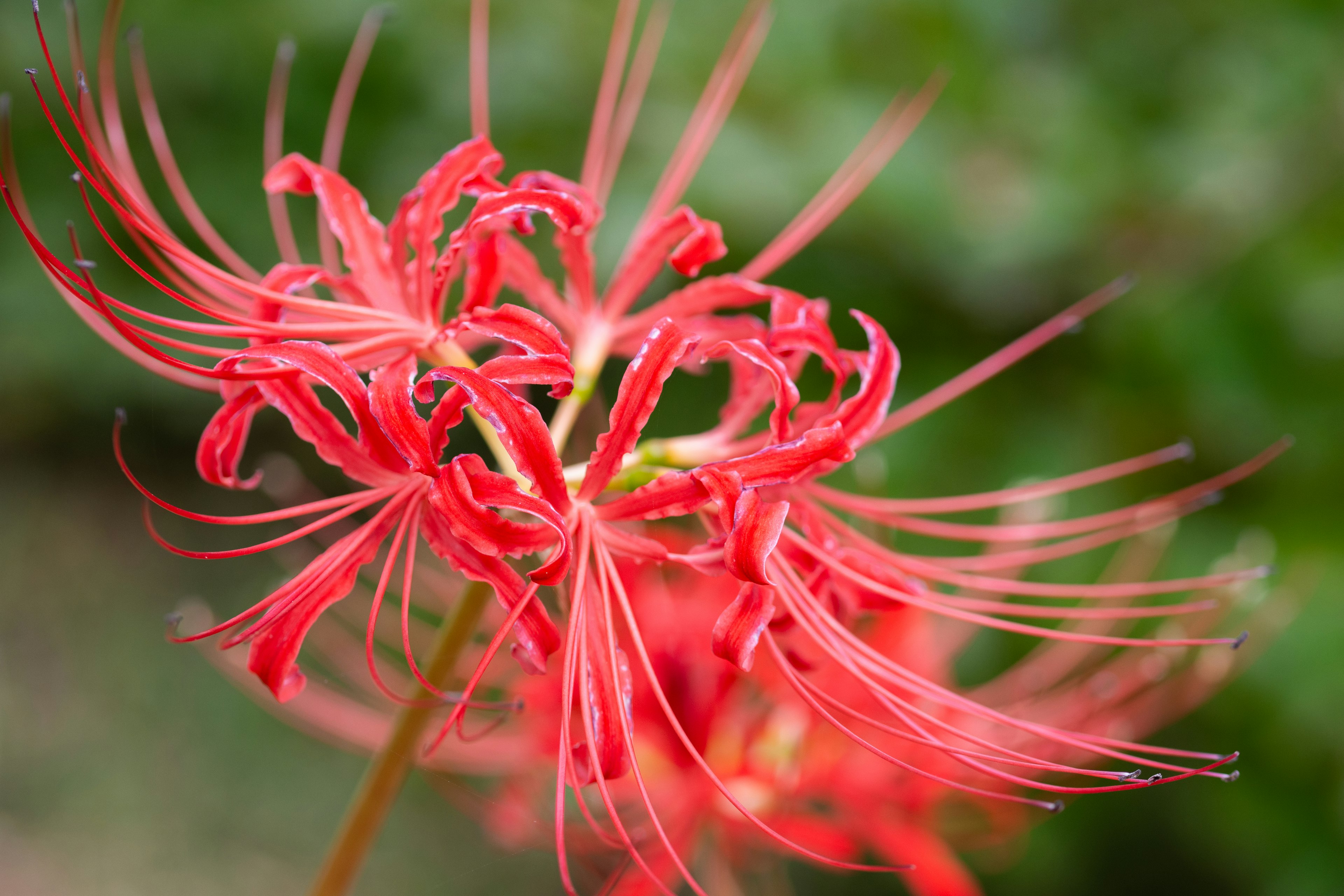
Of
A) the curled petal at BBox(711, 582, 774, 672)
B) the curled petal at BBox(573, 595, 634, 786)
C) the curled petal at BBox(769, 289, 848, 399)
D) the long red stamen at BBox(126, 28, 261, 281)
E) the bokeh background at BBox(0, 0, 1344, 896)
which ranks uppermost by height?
the long red stamen at BBox(126, 28, 261, 281)

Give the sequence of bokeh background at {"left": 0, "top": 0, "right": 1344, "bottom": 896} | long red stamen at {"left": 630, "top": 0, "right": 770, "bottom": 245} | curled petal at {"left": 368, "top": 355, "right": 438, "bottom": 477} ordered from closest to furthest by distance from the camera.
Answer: curled petal at {"left": 368, "top": 355, "right": 438, "bottom": 477}, long red stamen at {"left": 630, "top": 0, "right": 770, "bottom": 245}, bokeh background at {"left": 0, "top": 0, "right": 1344, "bottom": 896}

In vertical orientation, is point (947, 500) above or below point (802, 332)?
below

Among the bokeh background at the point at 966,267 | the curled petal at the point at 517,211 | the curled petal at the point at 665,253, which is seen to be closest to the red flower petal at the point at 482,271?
the curled petal at the point at 517,211

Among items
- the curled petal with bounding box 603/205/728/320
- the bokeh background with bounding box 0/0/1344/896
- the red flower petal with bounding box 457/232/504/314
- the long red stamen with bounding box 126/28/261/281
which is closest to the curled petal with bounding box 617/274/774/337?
the curled petal with bounding box 603/205/728/320

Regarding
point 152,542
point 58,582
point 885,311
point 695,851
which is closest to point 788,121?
point 885,311

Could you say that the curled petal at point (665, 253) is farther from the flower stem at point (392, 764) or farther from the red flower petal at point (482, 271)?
the flower stem at point (392, 764)

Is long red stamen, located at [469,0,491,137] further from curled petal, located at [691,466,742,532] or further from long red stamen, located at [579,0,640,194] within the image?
curled petal, located at [691,466,742,532]

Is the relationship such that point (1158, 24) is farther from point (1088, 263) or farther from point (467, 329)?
point (467, 329)

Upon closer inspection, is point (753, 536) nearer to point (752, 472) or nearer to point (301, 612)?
point (752, 472)

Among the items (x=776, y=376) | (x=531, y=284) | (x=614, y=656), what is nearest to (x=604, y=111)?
(x=531, y=284)
